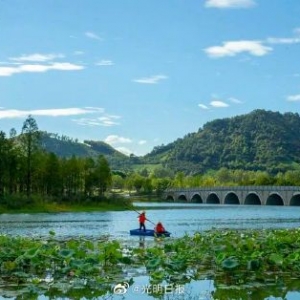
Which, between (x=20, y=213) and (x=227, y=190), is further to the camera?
(x=227, y=190)

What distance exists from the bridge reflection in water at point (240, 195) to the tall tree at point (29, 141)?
66.7 m

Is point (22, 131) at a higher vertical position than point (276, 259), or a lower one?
higher

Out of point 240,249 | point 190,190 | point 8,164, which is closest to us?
point 240,249

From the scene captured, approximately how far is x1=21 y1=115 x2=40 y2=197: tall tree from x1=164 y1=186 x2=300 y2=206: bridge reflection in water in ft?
219

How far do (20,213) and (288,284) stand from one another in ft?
191

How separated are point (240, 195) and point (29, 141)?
81393mm

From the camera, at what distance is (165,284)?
15891 mm

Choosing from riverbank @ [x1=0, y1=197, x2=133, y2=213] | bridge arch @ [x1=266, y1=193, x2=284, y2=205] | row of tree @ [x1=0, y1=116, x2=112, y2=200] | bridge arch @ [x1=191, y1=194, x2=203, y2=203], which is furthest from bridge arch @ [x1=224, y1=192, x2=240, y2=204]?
riverbank @ [x1=0, y1=197, x2=133, y2=213]

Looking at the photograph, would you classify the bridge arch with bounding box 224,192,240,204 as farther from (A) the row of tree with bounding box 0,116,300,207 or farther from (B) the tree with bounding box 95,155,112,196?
(B) the tree with bounding box 95,155,112,196

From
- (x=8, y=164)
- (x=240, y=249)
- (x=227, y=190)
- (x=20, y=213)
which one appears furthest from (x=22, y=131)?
(x=227, y=190)

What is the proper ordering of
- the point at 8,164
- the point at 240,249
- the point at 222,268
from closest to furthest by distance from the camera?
the point at 222,268, the point at 240,249, the point at 8,164

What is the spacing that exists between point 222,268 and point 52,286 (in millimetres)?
4779

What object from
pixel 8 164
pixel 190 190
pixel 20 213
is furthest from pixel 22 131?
pixel 190 190

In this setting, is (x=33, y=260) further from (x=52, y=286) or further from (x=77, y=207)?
(x=77, y=207)
